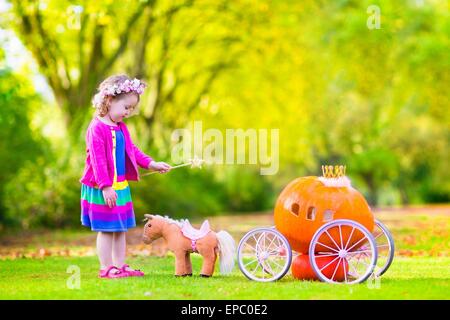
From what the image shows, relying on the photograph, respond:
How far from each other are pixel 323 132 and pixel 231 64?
13.9 metres

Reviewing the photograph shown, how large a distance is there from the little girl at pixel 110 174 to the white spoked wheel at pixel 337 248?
1.78m

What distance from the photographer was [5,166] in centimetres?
1673

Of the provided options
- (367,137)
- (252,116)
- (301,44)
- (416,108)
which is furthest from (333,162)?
(301,44)

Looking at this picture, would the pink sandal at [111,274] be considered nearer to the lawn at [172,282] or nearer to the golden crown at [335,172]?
the lawn at [172,282]

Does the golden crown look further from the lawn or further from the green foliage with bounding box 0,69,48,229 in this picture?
the green foliage with bounding box 0,69,48,229

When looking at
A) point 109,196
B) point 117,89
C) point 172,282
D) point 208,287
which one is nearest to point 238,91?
point 117,89

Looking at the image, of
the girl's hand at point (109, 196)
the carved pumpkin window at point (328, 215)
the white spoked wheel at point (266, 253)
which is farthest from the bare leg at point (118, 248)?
the carved pumpkin window at point (328, 215)

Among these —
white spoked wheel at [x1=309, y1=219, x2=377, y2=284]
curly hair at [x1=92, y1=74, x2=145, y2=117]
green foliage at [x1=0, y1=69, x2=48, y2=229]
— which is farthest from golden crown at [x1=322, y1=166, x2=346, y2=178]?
green foliage at [x1=0, y1=69, x2=48, y2=229]

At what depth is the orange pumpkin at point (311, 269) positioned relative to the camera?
26.3ft

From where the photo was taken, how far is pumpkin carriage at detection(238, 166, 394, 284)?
792cm

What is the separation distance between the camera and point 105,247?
27.1 feet

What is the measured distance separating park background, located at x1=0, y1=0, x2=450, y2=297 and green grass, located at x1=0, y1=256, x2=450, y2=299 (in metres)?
3.05

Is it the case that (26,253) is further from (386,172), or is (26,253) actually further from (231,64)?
(386,172)
